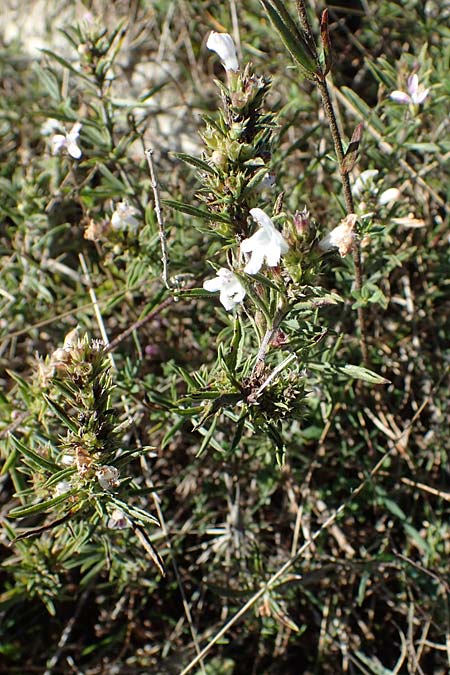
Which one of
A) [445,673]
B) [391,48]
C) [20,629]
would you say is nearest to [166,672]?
[20,629]

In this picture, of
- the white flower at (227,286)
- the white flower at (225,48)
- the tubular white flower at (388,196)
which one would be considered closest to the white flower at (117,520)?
the white flower at (227,286)

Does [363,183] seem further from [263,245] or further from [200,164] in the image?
[263,245]

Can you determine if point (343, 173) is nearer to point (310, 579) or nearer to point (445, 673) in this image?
point (310, 579)

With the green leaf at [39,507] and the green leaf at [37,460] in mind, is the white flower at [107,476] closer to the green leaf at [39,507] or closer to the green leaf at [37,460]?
the green leaf at [39,507]

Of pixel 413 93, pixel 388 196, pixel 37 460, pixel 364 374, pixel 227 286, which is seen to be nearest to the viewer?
pixel 227 286

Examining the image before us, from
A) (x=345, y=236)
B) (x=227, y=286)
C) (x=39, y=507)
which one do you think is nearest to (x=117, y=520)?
(x=39, y=507)

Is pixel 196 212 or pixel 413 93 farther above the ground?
pixel 196 212

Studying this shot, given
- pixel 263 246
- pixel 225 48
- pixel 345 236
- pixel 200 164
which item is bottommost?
pixel 345 236
